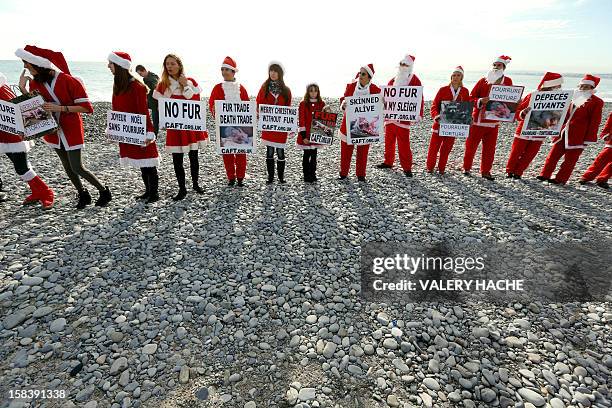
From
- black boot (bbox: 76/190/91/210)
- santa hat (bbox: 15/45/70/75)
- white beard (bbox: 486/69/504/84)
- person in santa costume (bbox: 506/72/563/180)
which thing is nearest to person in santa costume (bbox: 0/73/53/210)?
black boot (bbox: 76/190/91/210)

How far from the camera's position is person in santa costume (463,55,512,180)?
799 centimetres

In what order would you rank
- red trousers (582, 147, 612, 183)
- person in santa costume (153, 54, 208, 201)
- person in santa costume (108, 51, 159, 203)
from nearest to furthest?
person in santa costume (108, 51, 159, 203)
person in santa costume (153, 54, 208, 201)
red trousers (582, 147, 612, 183)

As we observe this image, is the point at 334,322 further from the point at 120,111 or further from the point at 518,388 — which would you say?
the point at 120,111

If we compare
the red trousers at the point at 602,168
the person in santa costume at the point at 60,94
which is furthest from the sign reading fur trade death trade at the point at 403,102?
the person in santa costume at the point at 60,94

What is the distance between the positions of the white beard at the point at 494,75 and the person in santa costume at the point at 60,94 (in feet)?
29.4

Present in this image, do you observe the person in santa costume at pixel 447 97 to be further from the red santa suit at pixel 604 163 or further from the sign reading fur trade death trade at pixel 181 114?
the sign reading fur trade death trade at pixel 181 114

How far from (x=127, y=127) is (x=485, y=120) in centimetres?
832

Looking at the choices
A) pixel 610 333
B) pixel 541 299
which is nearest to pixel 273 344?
pixel 541 299

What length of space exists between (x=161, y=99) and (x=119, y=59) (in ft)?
2.99

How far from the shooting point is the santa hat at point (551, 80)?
26.0 feet

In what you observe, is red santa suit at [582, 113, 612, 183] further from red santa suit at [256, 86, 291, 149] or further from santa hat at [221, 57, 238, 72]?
santa hat at [221, 57, 238, 72]

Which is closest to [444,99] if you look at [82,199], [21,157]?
[82,199]

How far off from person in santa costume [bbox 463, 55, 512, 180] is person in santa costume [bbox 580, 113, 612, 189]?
2.66 meters

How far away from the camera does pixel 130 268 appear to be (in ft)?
15.5
